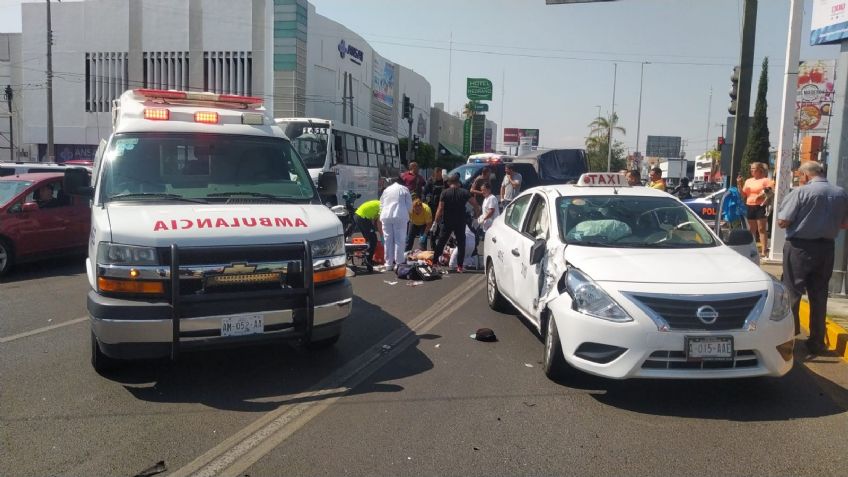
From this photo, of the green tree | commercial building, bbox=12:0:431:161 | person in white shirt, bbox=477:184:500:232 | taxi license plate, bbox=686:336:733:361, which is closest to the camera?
taxi license plate, bbox=686:336:733:361

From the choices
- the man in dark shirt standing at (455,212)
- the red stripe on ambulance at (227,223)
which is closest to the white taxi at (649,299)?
the red stripe on ambulance at (227,223)

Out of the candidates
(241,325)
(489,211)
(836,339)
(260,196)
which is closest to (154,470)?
(241,325)

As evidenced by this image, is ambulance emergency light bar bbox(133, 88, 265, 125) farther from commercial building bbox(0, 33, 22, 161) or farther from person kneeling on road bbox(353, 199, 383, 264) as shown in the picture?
commercial building bbox(0, 33, 22, 161)

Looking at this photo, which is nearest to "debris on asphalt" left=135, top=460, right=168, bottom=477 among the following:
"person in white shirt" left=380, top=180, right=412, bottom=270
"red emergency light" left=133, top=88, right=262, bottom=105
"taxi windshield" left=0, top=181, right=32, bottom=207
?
"red emergency light" left=133, top=88, right=262, bottom=105

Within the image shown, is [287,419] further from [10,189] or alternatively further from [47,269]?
[47,269]

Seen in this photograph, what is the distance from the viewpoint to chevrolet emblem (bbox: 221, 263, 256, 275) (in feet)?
17.4

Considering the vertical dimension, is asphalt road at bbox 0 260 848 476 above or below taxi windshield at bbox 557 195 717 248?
below

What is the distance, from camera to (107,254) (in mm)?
5152

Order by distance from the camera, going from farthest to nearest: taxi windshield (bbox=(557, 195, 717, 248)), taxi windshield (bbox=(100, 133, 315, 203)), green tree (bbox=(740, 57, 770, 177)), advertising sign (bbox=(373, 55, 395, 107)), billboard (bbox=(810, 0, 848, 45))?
advertising sign (bbox=(373, 55, 395, 107)) < green tree (bbox=(740, 57, 770, 177)) < billboard (bbox=(810, 0, 848, 45)) < taxi windshield (bbox=(557, 195, 717, 248)) < taxi windshield (bbox=(100, 133, 315, 203))

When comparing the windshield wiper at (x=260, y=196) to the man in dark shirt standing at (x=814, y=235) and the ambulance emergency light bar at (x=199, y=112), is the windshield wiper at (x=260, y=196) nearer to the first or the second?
the ambulance emergency light bar at (x=199, y=112)

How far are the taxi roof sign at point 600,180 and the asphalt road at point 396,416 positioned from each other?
2031 mm

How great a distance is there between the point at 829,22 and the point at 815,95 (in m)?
30.5

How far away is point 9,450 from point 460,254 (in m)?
8.90

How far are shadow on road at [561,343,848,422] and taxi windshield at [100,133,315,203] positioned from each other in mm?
3360
